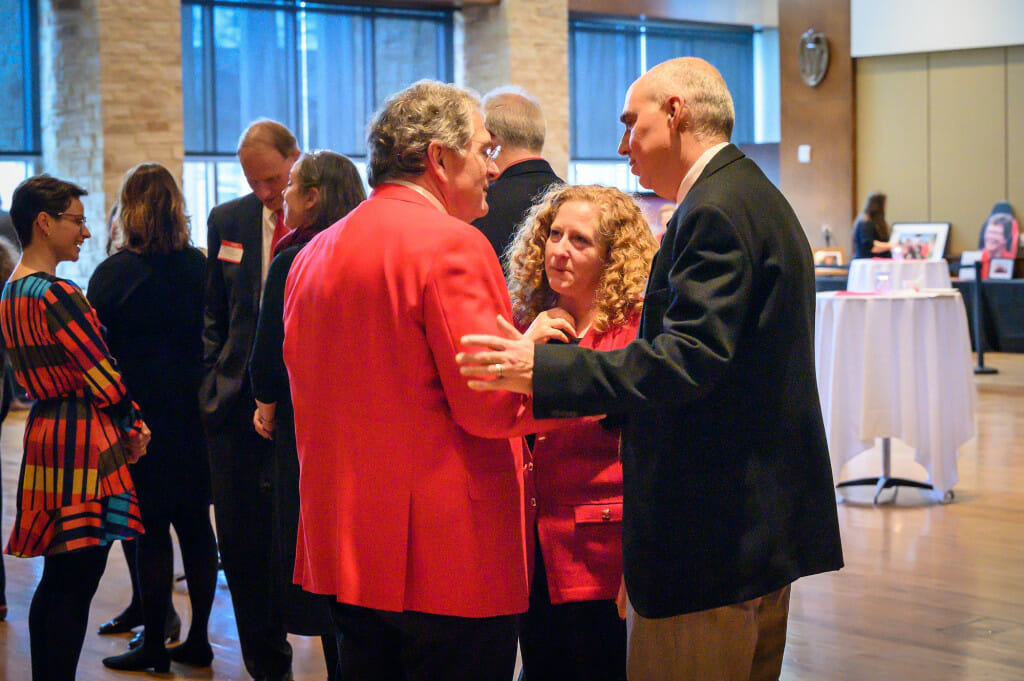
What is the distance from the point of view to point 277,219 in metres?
3.46

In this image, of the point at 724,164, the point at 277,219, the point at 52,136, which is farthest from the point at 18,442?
the point at 724,164

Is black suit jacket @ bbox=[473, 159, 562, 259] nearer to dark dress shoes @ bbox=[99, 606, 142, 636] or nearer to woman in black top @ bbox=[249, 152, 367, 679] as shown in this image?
woman in black top @ bbox=[249, 152, 367, 679]

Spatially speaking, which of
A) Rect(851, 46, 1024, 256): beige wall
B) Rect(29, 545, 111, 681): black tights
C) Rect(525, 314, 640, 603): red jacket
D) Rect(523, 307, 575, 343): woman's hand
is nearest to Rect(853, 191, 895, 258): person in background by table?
Rect(851, 46, 1024, 256): beige wall

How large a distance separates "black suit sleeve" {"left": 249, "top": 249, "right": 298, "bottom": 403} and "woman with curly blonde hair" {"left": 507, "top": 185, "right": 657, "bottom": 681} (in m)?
0.70

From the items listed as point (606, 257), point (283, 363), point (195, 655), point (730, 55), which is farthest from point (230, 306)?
point (730, 55)

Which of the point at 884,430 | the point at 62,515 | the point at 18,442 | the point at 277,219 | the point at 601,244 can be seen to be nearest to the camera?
the point at 601,244

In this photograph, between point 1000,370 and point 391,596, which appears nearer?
point 391,596

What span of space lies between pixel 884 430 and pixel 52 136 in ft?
27.7

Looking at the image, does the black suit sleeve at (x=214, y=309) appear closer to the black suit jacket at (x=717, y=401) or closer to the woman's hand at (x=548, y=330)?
the woman's hand at (x=548, y=330)

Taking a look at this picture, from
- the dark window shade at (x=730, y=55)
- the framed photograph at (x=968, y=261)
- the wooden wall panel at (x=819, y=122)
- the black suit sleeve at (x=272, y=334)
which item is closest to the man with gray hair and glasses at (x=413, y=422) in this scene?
the black suit sleeve at (x=272, y=334)

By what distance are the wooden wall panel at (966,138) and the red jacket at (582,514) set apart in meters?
13.1

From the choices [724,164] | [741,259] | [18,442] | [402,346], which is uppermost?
[724,164]

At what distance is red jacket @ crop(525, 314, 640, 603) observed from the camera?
214 cm

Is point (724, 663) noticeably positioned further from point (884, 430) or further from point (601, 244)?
point (884, 430)
